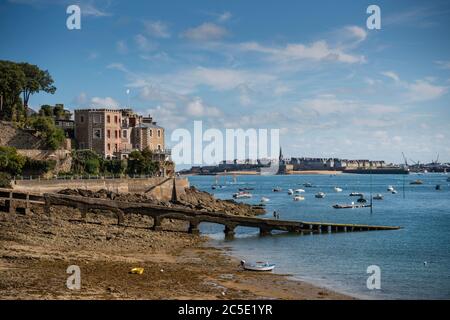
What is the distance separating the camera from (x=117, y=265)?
34156mm

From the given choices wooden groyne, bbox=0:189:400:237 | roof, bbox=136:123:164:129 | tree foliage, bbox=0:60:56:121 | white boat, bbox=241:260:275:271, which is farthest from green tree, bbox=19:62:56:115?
white boat, bbox=241:260:275:271

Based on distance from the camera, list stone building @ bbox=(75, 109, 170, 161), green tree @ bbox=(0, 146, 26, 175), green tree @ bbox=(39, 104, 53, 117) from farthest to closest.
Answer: green tree @ bbox=(39, 104, 53, 117) → stone building @ bbox=(75, 109, 170, 161) → green tree @ bbox=(0, 146, 26, 175)

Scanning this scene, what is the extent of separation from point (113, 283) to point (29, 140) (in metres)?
52.1

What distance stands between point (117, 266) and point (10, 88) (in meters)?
55.1

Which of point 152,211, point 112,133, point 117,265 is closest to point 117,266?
point 117,265

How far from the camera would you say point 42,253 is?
35344 mm

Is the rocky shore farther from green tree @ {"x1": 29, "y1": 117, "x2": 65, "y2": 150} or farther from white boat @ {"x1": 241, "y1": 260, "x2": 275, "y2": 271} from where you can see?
green tree @ {"x1": 29, "y1": 117, "x2": 65, "y2": 150}

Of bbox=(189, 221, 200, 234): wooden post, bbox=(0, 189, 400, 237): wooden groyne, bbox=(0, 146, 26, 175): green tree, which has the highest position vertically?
bbox=(0, 146, 26, 175): green tree

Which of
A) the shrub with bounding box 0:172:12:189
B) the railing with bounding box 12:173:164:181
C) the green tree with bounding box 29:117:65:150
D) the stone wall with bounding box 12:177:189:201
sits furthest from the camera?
the green tree with bounding box 29:117:65:150

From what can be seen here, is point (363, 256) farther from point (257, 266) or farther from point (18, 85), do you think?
point (18, 85)

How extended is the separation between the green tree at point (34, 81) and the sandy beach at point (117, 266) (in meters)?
39.8

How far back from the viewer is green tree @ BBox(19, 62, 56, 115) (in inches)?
3393

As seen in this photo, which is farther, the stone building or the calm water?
the stone building

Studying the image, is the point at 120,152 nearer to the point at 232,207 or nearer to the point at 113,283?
the point at 232,207
